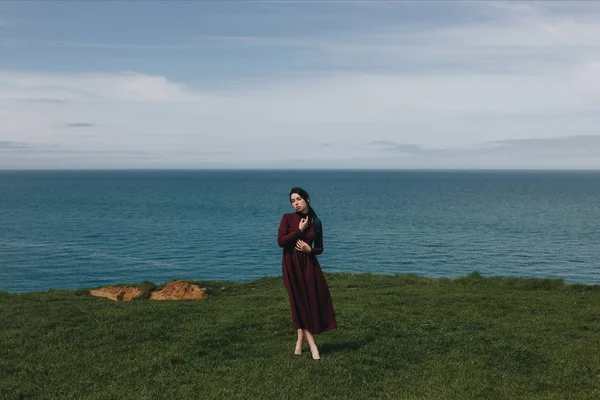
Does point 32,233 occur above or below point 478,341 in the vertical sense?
below

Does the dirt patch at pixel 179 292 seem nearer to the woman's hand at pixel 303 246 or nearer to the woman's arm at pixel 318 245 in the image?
the woman's arm at pixel 318 245

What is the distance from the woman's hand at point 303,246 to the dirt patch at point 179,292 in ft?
47.3

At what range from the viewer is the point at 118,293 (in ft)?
88.7

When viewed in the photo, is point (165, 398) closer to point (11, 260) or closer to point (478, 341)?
point (478, 341)

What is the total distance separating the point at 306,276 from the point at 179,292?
15172 millimetres

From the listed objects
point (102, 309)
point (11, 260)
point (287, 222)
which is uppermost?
point (287, 222)

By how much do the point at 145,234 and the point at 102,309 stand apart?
67.8 meters

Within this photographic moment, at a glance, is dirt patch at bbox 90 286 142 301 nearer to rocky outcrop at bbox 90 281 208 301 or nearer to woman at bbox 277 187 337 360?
rocky outcrop at bbox 90 281 208 301

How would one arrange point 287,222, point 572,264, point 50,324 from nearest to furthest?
point 287,222
point 50,324
point 572,264

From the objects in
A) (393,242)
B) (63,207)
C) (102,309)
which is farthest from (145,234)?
(102,309)

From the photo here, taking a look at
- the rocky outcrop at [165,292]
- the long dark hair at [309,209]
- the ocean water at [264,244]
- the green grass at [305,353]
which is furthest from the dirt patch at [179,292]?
the ocean water at [264,244]

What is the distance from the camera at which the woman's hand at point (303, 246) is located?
38.1 feet

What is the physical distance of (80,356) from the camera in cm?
1266

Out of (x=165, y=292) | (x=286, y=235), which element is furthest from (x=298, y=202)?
(x=165, y=292)
